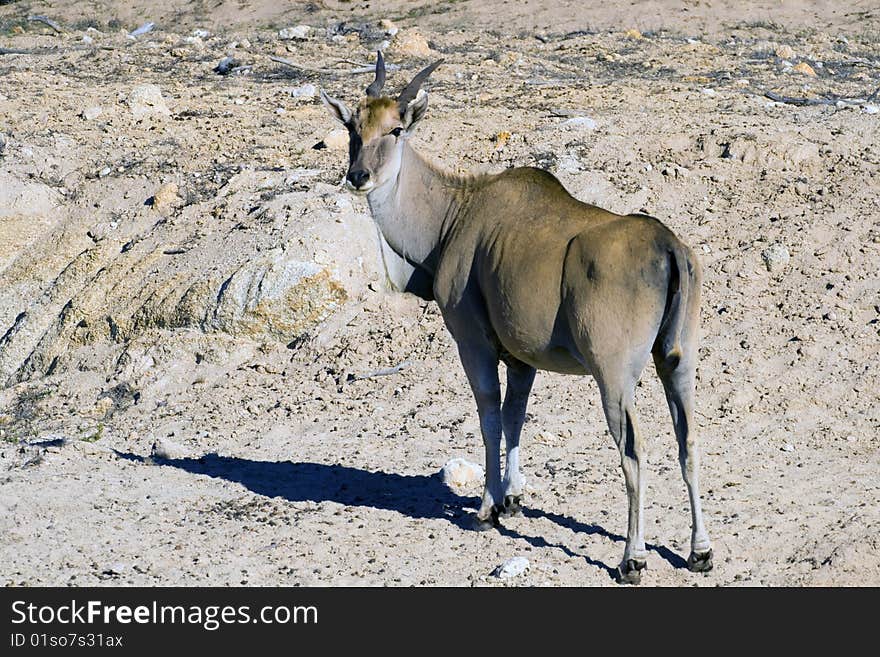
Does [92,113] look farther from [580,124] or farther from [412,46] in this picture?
[580,124]

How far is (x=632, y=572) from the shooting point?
7742 millimetres

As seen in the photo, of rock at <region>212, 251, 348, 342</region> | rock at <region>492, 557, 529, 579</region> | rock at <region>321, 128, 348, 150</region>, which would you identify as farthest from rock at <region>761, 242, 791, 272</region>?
rock at <region>492, 557, 529, 579</region>

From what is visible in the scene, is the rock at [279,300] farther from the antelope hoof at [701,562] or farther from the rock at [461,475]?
the antelope hoof at [701,562]

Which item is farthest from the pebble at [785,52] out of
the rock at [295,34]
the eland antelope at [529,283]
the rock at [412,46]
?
the eland antelope at [529,283]

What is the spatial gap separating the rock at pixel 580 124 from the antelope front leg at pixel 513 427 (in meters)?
6.47

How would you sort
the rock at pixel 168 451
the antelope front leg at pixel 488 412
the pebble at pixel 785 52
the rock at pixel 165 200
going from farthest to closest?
the pebble at pixel 785 52 < the rock at pixel 165 200 < the rock at pixel 168 451 < the antelope front leg at pixel 488 412

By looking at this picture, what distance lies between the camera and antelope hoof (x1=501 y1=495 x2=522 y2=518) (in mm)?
8891

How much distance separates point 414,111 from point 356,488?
2.71 m

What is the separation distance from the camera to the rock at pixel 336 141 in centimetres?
1492

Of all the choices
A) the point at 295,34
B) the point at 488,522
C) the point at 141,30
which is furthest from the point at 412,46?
the point at 488,522

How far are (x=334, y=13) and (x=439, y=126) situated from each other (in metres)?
9.95

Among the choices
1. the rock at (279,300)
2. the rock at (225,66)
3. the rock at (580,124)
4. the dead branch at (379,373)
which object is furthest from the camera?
the rock at (225,66)
